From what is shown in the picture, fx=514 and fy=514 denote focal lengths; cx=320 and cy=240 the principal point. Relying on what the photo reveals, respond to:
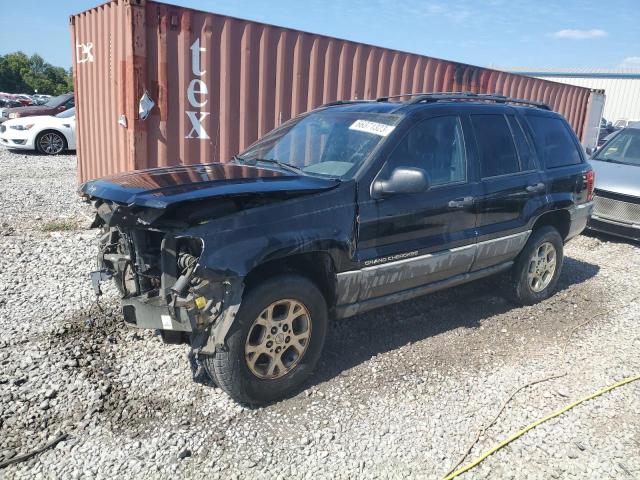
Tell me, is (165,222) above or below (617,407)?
above

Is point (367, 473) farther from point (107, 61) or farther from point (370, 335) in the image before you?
point (107, 61)

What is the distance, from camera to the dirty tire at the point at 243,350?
3.02 metres

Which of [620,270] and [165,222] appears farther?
[620,270]

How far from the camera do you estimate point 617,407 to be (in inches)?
136

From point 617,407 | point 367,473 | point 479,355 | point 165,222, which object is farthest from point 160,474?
point 617,407

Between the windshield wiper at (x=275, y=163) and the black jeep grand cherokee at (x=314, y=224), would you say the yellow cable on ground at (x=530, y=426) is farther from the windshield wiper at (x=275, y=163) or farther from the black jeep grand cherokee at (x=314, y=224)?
the windshield wiper at (x=275, y=163)

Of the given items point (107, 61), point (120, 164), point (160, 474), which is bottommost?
point (160, 474)

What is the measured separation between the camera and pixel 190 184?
311cm

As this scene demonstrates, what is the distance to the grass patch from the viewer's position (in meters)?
6.77

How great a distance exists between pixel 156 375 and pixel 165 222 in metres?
1.22

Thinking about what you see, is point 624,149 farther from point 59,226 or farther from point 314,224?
point 59,226

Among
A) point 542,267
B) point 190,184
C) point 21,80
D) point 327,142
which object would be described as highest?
point 21,80

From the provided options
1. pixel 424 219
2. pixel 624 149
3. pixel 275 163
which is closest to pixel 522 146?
pixel 424 219

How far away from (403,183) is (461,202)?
33.5 inches
